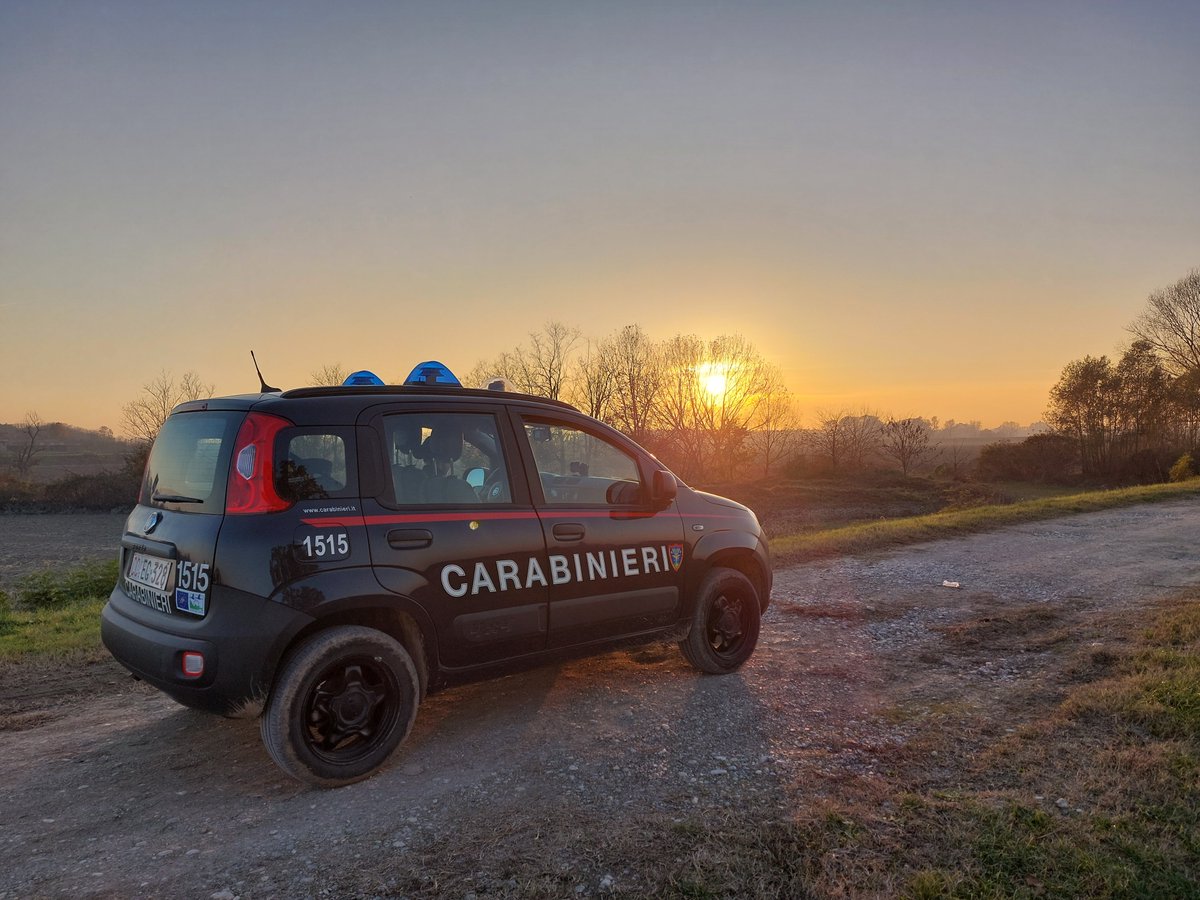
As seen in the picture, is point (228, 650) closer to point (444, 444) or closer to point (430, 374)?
point (444, 444)

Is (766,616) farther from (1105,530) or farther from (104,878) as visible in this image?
(1105,530)

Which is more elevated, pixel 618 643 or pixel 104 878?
pixel 618 643

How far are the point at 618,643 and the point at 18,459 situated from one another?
5363 cm

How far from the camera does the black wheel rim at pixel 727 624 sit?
5181mm

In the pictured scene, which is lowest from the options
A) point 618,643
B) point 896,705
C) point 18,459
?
point 896,705

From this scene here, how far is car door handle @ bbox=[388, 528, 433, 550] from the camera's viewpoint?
11.9 feet

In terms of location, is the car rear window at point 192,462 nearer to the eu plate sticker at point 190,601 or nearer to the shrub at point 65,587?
the eu plate sticker at point 190,601

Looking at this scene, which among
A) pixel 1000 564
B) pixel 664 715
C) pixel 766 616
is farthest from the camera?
pixel 1000 564

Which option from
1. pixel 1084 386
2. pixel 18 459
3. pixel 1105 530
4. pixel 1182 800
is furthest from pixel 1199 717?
pixel 18 459

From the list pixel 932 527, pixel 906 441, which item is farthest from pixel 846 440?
pixel 932 527

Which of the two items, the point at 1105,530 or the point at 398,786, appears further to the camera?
the point at 1105,530

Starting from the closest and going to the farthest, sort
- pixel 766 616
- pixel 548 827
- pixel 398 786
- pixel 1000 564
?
1. pixel 548 827
2. pixel 398 786
3. pixel 766 616
4. pixel 1000 564

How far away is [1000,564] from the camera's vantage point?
962cm

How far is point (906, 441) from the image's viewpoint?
151 feet
